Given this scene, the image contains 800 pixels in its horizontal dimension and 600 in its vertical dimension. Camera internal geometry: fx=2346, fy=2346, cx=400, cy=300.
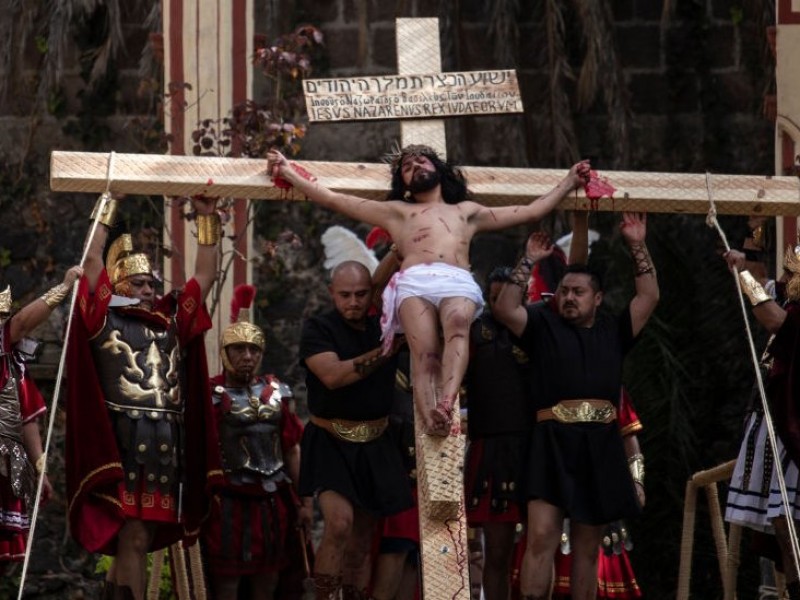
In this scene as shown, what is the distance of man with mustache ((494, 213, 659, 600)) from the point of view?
10.2 meters

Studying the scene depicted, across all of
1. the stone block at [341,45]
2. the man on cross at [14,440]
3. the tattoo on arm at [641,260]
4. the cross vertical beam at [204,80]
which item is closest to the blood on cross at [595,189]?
the tattoo on arm at [641,260]

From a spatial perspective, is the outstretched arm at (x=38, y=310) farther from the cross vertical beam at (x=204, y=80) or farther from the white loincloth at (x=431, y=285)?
the cross vertical beam at (x=204, y=80)

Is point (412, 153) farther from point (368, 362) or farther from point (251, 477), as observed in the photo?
point (251, 477)

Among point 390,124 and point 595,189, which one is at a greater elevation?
point 390,124

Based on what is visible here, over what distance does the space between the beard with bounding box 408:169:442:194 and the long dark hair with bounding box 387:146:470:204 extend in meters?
0.07

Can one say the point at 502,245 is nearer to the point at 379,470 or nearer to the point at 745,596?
the point at 745,596

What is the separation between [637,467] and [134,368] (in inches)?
98.8

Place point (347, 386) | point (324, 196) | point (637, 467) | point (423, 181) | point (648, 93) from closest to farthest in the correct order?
1. point (423, 181)
2. point (324, 196)
3. point (347, 386)
4. point (637, 467)
5. point (648, 93)

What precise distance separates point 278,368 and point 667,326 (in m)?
2.43

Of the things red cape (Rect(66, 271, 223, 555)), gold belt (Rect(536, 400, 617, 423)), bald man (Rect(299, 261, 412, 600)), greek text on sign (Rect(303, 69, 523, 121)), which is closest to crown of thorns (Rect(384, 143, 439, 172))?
greek text on sign (Rect(303, 69, 523, 121))

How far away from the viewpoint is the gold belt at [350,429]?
1059 cm

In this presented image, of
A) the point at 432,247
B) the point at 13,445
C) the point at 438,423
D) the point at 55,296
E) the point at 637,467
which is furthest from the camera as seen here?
the point at 637,467

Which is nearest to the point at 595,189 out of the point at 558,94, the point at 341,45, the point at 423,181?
the point at 423,181

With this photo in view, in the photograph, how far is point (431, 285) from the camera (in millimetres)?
9906
